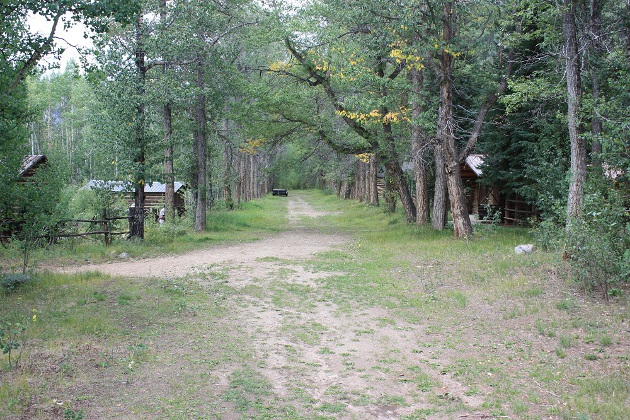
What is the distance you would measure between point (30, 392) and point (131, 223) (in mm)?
12054

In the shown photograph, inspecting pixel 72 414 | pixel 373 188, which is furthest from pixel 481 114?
pixel 373 188

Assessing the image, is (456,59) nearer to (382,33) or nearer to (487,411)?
(382,33)

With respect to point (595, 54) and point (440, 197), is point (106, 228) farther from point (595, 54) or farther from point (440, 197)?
point (595, 54)

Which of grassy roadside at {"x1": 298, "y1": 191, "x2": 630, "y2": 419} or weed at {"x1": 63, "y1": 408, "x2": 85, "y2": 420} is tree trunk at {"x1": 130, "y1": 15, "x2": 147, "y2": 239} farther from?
weed at {"x1": 63, "y1": 408, "x2": 85, "y2": 420}

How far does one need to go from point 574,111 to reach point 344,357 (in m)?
7.91

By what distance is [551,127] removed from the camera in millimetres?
16062

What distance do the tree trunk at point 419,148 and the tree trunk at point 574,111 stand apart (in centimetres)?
676

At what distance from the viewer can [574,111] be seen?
36.2 ft

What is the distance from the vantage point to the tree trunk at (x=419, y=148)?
61.5 ft

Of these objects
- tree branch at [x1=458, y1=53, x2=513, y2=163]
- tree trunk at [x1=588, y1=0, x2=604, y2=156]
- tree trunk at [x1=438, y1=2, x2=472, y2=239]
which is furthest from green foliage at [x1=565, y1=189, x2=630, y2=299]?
tree branch at [x1=458, y1=53, x2=513, y2=163]

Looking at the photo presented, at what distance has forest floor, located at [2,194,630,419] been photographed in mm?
5148

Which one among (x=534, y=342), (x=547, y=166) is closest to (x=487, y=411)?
(x=534, y=342)

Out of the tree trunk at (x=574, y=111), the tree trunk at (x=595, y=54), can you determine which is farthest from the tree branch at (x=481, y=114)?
the tree trunk at (x=574, y=111)

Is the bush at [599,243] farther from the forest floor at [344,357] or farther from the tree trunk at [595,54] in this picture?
the tree trunk at [595,54]
